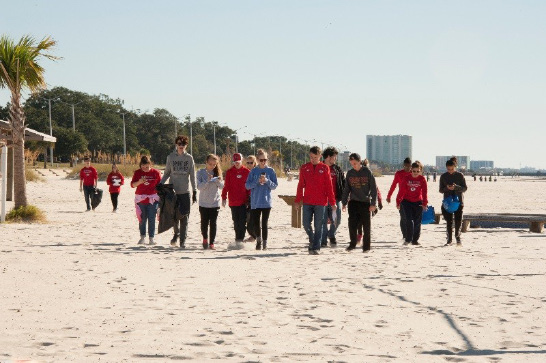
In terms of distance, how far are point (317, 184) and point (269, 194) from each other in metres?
1.02

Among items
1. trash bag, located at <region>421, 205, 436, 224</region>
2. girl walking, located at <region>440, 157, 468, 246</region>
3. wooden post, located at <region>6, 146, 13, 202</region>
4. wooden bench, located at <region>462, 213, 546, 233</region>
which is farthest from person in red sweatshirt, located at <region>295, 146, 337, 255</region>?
wooden post, located at <region>6, 146, 13, 202</region>

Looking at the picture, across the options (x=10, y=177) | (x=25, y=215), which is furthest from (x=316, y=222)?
(x=10, y=177)

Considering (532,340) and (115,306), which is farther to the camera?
(115,306)

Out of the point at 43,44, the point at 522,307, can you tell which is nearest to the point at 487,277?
the point at 522,307

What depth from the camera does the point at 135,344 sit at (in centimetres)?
563

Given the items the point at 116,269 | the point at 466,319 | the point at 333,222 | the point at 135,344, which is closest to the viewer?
the point at 135,344

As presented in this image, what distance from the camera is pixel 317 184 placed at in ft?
37.9

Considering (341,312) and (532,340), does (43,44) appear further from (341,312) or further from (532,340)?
(532,340)

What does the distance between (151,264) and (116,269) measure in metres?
0.65

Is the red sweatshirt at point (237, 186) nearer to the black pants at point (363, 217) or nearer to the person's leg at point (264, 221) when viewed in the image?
the person's leg at point (264, 221)

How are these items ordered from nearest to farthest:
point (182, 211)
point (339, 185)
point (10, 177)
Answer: point (182, 211)
point (339, 185)
point (10, 177)

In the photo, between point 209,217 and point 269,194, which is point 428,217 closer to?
point 269,194

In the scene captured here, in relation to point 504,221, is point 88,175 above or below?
above

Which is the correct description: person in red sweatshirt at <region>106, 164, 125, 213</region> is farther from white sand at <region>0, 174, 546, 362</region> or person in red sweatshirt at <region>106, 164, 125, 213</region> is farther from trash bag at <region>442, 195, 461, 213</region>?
trash bag at <region>442, 195, 461, 213</region>
